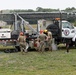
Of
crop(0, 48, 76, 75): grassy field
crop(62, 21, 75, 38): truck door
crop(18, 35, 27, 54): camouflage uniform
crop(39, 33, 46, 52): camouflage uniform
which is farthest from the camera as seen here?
crop(62, 21, 75, 38): truck door

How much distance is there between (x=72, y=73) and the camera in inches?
535

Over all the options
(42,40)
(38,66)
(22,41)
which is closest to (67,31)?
(42,40)

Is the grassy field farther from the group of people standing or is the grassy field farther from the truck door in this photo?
the truck door

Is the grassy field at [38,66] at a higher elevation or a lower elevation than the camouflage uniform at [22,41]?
lower

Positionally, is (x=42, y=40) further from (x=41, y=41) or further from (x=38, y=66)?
(x=38, y=66)

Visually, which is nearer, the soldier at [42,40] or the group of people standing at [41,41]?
the group of people standing at [41,41]

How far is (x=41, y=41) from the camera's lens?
21516 millimetres

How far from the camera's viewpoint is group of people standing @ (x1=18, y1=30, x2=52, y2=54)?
20953 millimetres

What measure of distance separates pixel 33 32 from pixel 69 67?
872 centimetres

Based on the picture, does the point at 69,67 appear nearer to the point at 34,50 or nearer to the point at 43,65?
the point at 43,65

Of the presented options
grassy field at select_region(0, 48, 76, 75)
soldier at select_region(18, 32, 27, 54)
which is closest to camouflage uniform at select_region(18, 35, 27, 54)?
soldier at select_region(18, 32, 27, 54)

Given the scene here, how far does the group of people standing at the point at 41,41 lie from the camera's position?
21.0 metres

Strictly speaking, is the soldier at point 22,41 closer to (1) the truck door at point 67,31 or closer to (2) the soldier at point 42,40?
(2) the soldier at point 42,40

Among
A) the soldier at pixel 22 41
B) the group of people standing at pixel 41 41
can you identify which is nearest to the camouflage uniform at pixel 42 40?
the group of people standing at pixel 41 41
